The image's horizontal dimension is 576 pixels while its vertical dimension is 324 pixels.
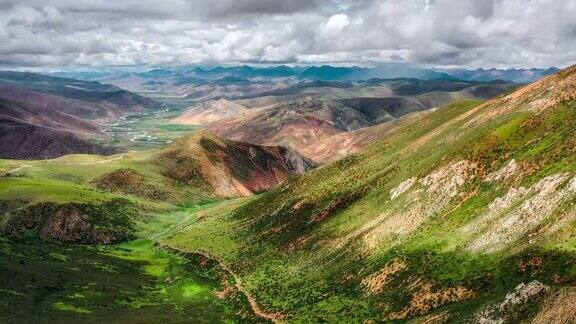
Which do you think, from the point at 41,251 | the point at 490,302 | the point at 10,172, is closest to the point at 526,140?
the point at 490,302

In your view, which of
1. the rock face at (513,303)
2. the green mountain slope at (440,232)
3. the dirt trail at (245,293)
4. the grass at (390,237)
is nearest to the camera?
the rock face at (513,303)

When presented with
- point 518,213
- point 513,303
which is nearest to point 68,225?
point 518,213

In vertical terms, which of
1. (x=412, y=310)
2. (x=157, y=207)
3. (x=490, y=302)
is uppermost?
(x=490, y=302)

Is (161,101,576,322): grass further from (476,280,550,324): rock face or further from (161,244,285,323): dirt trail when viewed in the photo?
(476,280,550,324): rock face

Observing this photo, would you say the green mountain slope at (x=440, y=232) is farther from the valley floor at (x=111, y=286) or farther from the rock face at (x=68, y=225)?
the rock face at (x=68, y=225)

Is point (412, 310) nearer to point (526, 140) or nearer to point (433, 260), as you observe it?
point (433, 260)

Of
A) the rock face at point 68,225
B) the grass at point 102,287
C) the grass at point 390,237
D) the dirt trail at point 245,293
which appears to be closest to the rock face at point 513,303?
the grass at point 390,237
